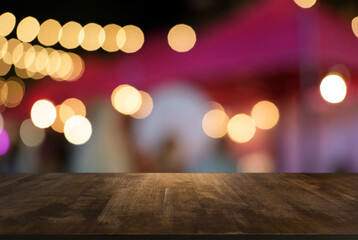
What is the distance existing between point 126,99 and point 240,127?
0.71 metres

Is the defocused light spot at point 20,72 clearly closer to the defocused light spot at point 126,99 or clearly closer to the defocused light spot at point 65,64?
the defocused light spot at point 65,64

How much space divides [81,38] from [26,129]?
768 mm

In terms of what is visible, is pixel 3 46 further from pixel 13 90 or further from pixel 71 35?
pixel 71 35

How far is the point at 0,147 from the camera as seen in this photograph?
3.16 m

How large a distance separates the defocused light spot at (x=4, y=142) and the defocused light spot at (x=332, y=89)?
1.95 m

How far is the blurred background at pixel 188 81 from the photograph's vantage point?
2836 mm

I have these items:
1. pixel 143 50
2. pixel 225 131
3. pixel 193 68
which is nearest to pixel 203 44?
pixel 193 68

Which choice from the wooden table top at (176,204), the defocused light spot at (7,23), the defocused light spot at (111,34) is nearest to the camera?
the wooden table top at (176,204)

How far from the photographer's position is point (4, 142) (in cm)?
320

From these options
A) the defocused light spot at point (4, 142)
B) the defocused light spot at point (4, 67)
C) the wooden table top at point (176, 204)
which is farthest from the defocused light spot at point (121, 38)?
the wooden table top at point (176, 204)

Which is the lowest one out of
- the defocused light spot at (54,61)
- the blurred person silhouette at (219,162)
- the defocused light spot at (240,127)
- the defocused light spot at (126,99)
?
the blurred person silhouette at (219,162)

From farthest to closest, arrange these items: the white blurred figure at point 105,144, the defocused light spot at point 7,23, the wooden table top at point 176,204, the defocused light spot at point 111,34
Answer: the white blurred figure at point 105,144, the defocused light spot at point 7,23, the defocused light spot at point 111,34, the wooden table top at point 176,204

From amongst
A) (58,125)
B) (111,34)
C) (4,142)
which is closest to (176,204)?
(111,34)

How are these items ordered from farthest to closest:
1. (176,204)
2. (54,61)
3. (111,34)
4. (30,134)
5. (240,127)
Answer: (30,134)
(240,127)
(54,61)
(111,34)
(176,204)
